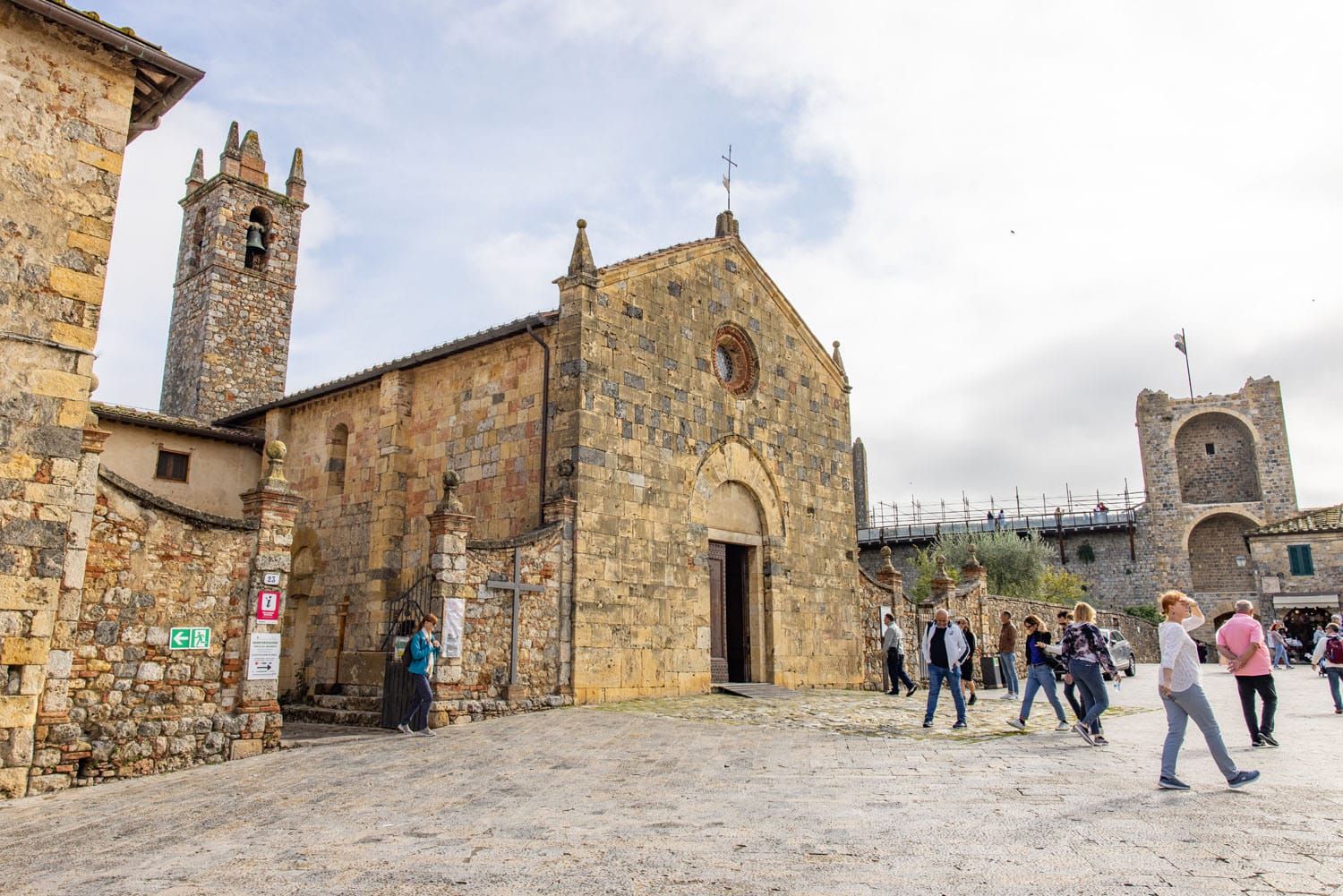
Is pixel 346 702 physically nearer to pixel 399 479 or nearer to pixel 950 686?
pixel 399 479

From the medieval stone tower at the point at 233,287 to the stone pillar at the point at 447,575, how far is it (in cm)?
1590

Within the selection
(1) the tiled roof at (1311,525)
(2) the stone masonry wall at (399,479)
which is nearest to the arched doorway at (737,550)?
(2) the stone masonry wall at (399,479)

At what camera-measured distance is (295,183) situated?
28.6 m

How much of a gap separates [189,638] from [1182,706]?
31.7 ft

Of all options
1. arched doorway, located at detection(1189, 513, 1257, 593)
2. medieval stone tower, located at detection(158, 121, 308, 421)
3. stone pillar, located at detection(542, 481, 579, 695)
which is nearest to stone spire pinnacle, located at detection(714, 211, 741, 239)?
stone pillar, located at detection(542, 481, 579, 695)

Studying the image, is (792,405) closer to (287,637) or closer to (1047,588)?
(287,637)

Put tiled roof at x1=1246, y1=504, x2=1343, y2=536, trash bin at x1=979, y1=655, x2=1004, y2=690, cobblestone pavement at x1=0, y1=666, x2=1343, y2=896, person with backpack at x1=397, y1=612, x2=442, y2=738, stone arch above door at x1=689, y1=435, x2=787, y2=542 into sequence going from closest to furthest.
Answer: cobblestone pavement at x1=0, y1=666, x2=1343, y2=896, person with backpack at x1=397, y1=612, x2=442, y2=738, stone arch above door at x1=689, y1=435, x2=787, y2=542, trash bin at x1=979, y1=655, x2=1004, y2=690, tiled roof at x1=1246, y1=504, x2=1343, y2=536

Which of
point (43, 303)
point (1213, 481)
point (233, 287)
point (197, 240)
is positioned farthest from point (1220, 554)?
point (43, 303)

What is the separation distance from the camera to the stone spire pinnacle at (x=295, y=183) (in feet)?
93.6

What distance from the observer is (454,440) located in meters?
16.8

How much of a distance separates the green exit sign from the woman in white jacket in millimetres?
9391

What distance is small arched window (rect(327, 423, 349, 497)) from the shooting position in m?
18.8

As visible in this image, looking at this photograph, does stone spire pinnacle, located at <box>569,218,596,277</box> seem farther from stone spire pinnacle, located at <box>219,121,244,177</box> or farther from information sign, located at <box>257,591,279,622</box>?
stone spire pinnacle, located at <box>219,121,244,177</box>

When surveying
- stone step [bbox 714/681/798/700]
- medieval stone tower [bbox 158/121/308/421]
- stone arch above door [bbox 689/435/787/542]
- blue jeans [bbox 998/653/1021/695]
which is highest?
medieval stone tower [bbox 158/121/308/421]
